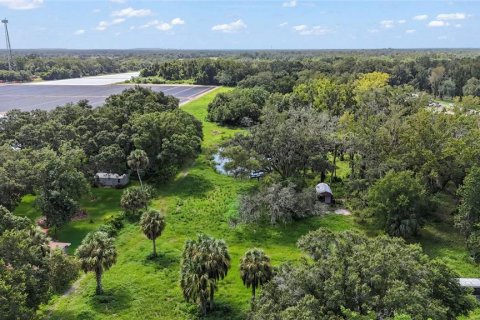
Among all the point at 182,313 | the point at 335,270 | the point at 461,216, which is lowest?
the point at 182,313

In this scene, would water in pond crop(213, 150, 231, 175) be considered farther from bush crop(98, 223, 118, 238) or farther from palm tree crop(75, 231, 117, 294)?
palm tree crop(75, 231, 117, 294)

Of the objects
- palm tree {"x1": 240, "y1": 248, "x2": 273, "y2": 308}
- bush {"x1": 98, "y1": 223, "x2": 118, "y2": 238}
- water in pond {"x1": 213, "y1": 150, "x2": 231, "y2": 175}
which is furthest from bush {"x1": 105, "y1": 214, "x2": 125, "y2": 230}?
palm tree {"x1": 240, "y1": 248, "x2": 273, "y2": 308}

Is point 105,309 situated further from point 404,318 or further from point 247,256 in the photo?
point 404,318

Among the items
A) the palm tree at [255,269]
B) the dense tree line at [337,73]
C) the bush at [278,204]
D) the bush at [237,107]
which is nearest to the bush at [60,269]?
the palm tree at [255,269]

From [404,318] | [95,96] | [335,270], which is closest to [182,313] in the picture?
[335,270]

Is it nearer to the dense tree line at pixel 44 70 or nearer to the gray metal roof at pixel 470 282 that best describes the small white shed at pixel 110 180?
the gray metal roof at pixel 470 282
